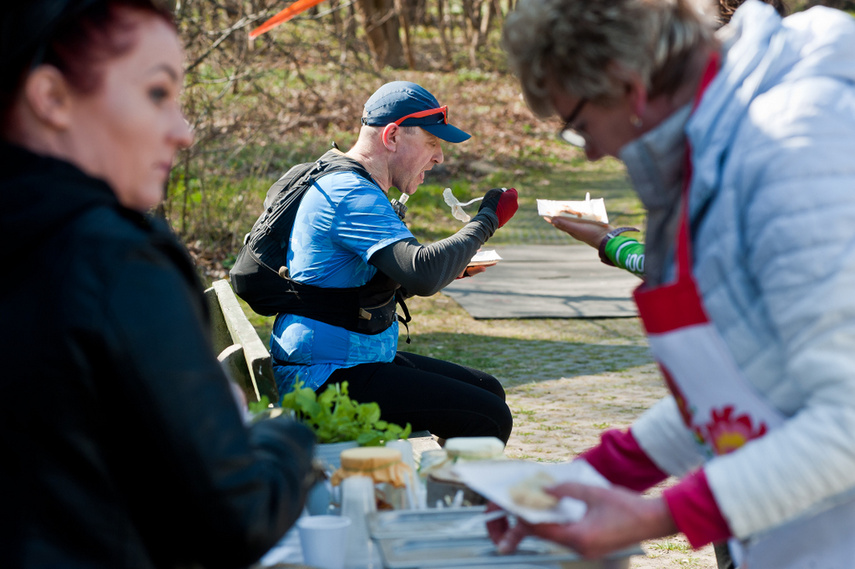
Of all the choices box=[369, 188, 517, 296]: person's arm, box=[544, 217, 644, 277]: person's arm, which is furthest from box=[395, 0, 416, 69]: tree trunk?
box=[544, 217, 644, 277]: person's arm

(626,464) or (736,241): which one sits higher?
(736,241)

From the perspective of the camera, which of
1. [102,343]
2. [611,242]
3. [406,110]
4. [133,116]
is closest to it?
[102,343]

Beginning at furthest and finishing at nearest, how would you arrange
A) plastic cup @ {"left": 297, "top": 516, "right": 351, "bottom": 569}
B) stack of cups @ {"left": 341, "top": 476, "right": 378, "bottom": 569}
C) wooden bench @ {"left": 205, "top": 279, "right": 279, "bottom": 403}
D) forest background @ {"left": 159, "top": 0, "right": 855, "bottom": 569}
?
forest background @ {"left": 159, "top": 0, "right": 855, "bottom": 569} → wooden bench @ {"left": 205, "top": 279, "right": 279, "bottom": 403} → stack of cups @ {"left": 341, "top": 476, "right": 378, "bottom": 569} → plastic cup @ {"left": 297, "top": 516, "right": 351, "bottom": 569}

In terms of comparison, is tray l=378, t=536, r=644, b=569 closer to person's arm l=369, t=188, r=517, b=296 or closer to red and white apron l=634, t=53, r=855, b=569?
red and white apron l=634, t=53, r=855, b=569

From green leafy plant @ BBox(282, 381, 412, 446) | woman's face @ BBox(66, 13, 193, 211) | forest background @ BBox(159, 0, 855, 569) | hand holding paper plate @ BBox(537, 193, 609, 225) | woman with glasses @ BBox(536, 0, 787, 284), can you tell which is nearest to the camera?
woman's face @ BBox(66, 13, 193, 211)

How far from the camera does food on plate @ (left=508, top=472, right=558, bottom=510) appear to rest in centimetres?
135

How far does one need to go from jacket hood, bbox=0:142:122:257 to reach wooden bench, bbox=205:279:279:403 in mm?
1179

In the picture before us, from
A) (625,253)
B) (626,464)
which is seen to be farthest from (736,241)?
(625,253)

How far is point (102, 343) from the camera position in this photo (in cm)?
100

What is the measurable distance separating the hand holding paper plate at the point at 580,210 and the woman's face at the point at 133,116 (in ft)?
7.43

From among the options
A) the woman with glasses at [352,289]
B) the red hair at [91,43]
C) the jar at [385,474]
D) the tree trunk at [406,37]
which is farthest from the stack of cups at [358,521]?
the tree trunk at [406,37]

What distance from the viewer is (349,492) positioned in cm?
170

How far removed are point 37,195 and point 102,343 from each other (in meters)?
0.21

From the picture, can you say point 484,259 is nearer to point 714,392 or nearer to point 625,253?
point 625,253
